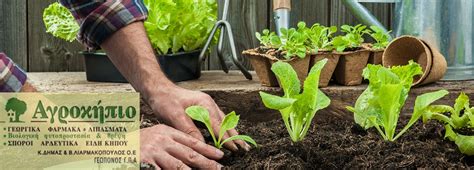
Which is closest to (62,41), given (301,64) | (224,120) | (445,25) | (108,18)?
(301,64)

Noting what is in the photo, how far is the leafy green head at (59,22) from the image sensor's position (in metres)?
2.27

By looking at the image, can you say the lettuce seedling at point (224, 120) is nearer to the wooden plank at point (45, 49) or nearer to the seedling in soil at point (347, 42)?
the seedling in soil at point (347, 42)

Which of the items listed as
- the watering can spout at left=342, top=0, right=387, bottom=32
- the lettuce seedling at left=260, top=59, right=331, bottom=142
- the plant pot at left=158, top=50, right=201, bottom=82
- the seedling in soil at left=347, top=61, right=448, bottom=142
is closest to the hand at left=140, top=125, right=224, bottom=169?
the lettuce seedling at left=260, top=59, right=331, bottom=142

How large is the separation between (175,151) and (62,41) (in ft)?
4.62

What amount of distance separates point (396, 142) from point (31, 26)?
1512 mm

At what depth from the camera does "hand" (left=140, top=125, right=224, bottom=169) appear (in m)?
1.24

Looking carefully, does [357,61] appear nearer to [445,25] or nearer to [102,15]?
[445,25]

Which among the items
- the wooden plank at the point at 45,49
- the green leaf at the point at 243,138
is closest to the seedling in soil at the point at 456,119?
the green leaf at the point at 243,138

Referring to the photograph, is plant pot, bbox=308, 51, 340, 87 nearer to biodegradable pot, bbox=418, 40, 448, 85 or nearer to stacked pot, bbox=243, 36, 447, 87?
stacked pot, bbox=243, 36, 447, 87

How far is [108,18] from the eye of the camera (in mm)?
1559

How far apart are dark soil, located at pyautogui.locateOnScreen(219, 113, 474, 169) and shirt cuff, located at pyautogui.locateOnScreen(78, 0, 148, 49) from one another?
32cm

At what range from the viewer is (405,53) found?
2.05 metres

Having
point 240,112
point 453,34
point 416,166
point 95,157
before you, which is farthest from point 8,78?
point 453,34

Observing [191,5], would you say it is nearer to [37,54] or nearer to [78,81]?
[78,81]
